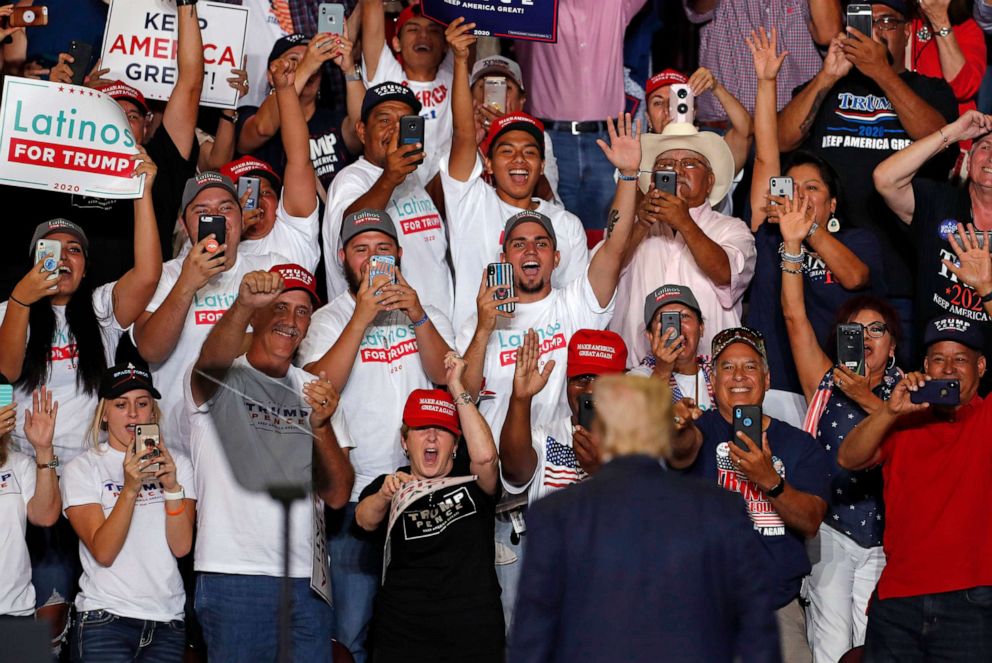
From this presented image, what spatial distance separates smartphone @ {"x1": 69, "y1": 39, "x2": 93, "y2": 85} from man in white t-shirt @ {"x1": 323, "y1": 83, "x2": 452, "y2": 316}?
1274mm

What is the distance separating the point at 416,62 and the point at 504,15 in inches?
24.4

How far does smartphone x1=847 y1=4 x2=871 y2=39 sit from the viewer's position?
7102 mm

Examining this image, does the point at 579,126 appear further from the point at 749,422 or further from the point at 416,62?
the point at 749,422

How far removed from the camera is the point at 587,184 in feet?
26.2

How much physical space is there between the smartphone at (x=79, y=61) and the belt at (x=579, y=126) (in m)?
2.44

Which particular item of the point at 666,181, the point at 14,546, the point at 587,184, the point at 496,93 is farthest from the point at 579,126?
the point at 14,546

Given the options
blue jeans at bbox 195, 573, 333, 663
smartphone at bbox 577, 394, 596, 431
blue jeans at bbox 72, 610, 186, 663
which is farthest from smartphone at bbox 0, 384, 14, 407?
smartphone at bbox 577, 394, 596, 431

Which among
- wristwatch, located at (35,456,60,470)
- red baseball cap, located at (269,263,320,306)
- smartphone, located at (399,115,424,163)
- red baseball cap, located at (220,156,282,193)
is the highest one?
smartphone, located at (399,115,424,163)

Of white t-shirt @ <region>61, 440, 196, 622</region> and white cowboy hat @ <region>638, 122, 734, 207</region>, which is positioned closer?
white t-shirt @ <region>61, 440, 196, 622</region>

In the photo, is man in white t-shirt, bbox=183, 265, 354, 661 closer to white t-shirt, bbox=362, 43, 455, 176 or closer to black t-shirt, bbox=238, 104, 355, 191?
black t-shirt, bbox=238, 104, 355, 191

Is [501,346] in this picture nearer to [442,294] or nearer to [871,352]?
[442,294]

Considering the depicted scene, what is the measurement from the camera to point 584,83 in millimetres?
8125

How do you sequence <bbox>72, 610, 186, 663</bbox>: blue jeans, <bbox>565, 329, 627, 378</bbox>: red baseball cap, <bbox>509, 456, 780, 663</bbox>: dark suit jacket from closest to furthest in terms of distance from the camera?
<bbox>509, 456, 780, 663</bbox>: dark suit jacket → <bbox>72, 610, 186, 663</bbox>: blue jeans → <bbox>565, 329, 627, 378</bbox>: red baseball cap

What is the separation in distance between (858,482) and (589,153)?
2.60 meters
